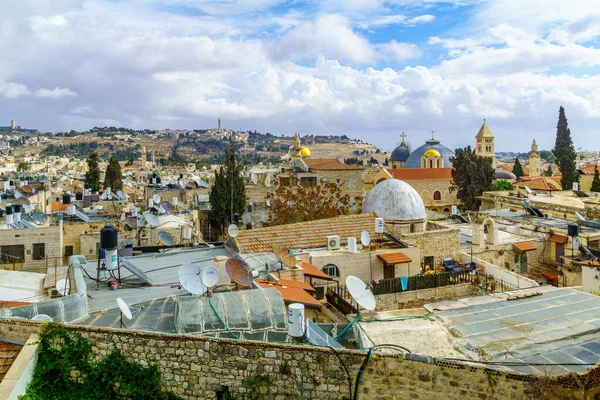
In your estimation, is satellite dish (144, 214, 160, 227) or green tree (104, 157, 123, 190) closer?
satellite dish (144, 214, 160, 227)

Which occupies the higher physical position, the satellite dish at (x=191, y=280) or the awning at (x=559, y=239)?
the satellite dish at (x=191, y=280)

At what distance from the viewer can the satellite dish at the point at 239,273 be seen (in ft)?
32.1

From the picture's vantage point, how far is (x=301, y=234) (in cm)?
1742

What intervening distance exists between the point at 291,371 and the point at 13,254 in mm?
15570

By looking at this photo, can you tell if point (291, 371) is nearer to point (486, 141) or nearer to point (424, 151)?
point (424, 151)

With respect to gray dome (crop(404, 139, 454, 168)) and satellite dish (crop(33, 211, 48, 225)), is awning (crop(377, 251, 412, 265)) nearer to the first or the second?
Result: satellite dish (crop(33, 211, 48, 225))

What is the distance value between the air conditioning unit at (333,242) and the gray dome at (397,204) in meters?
7.19

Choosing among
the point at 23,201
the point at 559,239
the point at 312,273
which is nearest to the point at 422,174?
the point at 559,239

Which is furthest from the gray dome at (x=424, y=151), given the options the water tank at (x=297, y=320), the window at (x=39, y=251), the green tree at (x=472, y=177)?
the water tank at (x=297, y=320)

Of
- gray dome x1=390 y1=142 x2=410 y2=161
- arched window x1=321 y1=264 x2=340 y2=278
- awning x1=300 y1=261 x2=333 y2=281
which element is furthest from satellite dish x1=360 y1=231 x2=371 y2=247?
gray dome x1=390 y1=142 x2=410 y2=161

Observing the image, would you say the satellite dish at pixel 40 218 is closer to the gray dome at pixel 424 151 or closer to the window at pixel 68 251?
the window at pixel 68 251

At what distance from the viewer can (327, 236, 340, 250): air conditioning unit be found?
16.3 m

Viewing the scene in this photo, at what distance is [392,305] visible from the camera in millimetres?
14391

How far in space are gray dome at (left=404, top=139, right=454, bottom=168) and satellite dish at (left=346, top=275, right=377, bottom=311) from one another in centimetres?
5907
